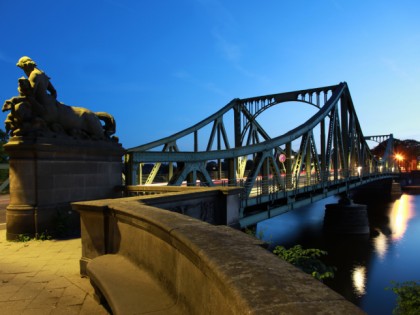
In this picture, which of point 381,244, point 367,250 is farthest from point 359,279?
point 381,244

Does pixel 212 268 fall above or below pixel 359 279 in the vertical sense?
above

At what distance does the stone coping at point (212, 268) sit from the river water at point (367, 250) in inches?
184

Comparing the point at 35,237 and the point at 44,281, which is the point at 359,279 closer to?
the point at 35,237

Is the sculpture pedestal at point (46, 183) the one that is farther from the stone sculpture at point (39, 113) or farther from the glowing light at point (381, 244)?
the glowing light at point (381, 244)

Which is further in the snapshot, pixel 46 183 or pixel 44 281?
pixel 46 183

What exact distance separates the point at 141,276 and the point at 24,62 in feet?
18.1

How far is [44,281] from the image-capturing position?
3889 mm

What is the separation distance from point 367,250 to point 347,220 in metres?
5.38

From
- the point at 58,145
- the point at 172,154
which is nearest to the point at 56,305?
the point at 58,145

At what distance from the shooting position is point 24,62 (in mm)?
6652

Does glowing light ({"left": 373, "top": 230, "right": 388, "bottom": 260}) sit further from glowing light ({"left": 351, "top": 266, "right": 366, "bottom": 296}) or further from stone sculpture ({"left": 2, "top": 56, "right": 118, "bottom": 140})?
stone sculpture ({"left": 2, "top": 56, "right": 118, "bottom": 140})

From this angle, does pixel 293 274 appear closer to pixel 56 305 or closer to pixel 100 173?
pixel 56 305

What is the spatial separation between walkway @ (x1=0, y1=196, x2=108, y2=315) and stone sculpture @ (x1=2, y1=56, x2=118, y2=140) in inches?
82.0

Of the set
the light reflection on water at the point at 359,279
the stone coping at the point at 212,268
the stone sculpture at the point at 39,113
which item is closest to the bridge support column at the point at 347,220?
the light reflection on water at the point at 359,279
